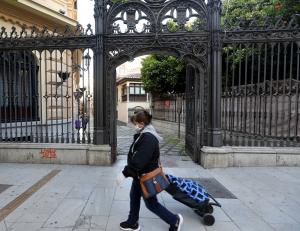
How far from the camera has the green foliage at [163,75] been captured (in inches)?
740

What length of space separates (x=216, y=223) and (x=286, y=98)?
202 inches

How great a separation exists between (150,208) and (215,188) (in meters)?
2.73

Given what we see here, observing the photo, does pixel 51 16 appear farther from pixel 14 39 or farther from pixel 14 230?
pixel 14 230

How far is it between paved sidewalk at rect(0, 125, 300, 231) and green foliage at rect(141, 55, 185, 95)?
1153 cm

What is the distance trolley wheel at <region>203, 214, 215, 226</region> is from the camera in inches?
173

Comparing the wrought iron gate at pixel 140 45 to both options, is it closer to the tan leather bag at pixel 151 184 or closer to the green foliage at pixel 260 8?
the green foliage at pixel 260 8

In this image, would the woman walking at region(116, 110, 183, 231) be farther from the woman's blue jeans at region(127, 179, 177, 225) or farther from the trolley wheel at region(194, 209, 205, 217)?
the trolley wheel at region(194, 209, 205, 217)

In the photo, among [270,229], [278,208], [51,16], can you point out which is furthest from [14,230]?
[51,16]

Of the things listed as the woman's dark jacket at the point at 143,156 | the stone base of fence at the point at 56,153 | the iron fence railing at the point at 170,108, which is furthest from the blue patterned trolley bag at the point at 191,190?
the iron fence railing at the point at 170,108

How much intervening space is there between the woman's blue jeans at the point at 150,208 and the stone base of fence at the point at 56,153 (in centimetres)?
399

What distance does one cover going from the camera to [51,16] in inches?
447

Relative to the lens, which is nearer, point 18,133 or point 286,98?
point 286,98

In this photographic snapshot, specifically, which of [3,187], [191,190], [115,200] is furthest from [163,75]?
[191,190]

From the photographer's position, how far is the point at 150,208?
13.1 feet
